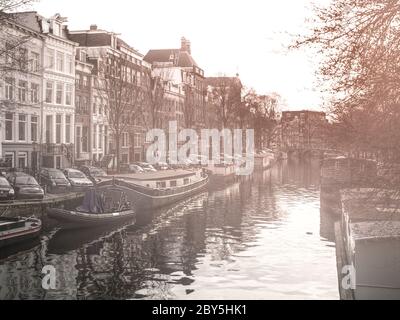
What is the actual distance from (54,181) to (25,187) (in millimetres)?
4553

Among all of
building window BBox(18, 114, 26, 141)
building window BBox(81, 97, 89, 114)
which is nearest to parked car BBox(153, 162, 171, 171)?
building window BBox(81, 97, 89, 114)

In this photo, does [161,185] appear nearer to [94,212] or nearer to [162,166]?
[94,212]

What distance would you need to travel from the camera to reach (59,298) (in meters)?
14.7

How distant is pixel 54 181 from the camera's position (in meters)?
31.2

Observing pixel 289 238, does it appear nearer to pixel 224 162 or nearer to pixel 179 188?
pixel 179 188

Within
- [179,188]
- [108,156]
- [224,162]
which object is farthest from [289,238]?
[224,162]

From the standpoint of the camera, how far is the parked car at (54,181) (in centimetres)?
3095

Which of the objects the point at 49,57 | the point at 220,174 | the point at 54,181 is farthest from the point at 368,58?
the point at 220,174

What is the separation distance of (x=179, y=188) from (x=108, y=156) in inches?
475

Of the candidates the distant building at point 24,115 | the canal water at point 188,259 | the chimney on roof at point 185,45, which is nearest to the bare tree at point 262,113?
the chimney on roof at point 185,45

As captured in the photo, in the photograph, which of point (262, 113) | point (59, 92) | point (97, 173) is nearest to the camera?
point (97, 173)

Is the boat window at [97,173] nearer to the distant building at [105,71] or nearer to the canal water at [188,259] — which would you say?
the canal water at [188,259]

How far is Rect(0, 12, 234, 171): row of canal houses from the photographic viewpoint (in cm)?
3681

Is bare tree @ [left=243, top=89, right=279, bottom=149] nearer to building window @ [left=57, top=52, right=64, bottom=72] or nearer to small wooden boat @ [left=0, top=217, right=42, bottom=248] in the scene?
building window @ [left=57, top=52, right=64, bottom=72]
